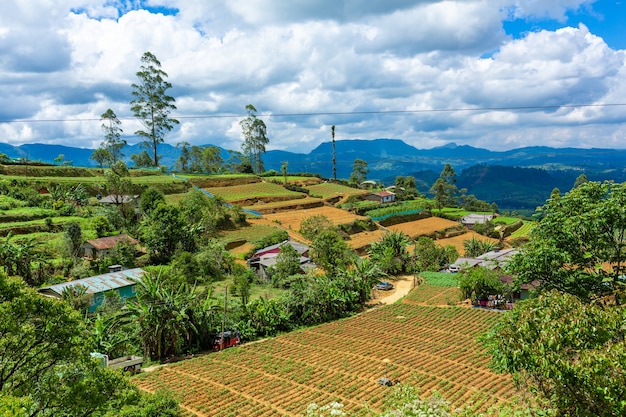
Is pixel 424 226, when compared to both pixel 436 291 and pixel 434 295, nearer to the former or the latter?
pixel 436 291

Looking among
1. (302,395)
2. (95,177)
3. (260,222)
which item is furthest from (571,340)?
(95,177)

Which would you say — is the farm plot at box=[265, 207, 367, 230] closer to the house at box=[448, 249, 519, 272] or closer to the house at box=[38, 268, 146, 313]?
the house at box=[448, 249, 519, 272]

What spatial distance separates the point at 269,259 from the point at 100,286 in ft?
45.8

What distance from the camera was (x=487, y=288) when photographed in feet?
101

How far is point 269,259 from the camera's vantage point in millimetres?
36688

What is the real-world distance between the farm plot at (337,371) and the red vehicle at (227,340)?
33.4 inches

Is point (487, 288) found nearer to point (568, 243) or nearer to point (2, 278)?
point (568, 243)

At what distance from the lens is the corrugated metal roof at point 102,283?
79.4 feet

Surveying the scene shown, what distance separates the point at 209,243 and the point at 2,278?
104ft

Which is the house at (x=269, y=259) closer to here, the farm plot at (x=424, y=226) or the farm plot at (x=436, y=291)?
the farm plot at (x=436, y=291)

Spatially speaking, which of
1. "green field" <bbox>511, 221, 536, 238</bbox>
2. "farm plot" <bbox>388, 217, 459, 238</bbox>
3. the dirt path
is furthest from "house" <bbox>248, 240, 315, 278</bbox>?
"green field" <bbox>511, 221, 536, 238</bbox>

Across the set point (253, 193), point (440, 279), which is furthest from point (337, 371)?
point (253, 193)

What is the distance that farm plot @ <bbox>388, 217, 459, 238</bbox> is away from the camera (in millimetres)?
57781

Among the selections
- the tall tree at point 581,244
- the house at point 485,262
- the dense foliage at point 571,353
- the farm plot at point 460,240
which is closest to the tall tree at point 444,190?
the farm plot at point 460,240
